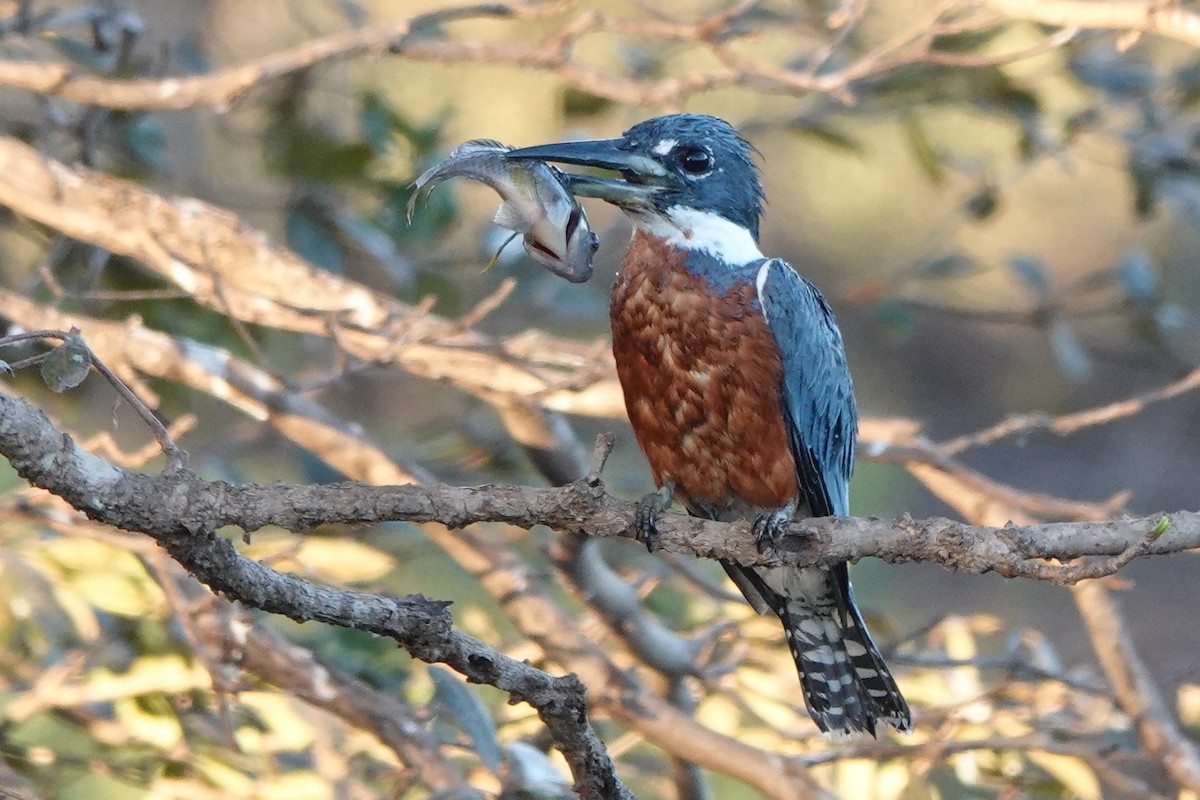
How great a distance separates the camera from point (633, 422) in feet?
10.4

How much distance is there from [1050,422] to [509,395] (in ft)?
4.02

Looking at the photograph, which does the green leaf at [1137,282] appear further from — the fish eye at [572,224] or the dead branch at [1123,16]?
the fish eye at [572,224]

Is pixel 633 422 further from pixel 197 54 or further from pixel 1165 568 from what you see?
pixel 1165 568

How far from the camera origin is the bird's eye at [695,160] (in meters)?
3.12

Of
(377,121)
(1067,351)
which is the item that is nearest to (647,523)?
(377,121)

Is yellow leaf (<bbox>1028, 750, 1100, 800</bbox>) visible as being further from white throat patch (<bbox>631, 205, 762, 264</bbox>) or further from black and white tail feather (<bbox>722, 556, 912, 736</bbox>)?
white throat patch (<bbox>631, 205, 762, 264</bbox>)

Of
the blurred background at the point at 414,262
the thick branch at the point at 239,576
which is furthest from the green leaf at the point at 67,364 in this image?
the blurred background at the point at 414,262

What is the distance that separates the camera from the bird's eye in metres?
3.12

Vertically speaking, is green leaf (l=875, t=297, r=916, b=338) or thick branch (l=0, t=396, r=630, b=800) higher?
green leaf (l=875, t=297, r=916, b=338)

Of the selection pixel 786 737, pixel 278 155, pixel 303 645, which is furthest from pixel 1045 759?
pixel 278 155

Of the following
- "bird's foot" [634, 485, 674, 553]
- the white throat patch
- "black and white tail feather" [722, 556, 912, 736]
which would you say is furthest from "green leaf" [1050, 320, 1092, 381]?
"bird's foot" [634, 485, 674, 553]

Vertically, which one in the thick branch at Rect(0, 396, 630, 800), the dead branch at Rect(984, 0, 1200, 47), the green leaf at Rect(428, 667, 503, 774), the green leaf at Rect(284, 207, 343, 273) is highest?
the dead branch at Rect(984, 0, 1200, 47)

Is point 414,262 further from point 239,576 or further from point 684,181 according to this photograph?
point 239,576

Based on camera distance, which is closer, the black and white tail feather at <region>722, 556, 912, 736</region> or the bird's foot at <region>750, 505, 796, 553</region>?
the bird's foot at <region>750, 505, 796, 553</region>
